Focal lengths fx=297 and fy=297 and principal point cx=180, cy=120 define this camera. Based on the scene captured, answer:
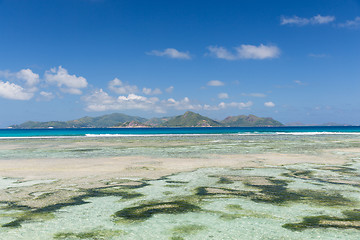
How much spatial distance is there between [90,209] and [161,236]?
3.56 metres

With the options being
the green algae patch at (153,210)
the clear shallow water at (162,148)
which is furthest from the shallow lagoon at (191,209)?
the clear shallow water at (162,148)

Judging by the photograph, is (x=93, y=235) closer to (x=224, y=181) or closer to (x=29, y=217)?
(x=29, y=217)

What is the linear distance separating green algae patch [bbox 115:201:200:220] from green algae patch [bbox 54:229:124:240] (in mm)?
1201

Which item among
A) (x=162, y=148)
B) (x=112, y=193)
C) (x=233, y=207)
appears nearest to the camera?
(x=233, y=207)

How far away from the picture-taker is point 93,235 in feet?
25.1

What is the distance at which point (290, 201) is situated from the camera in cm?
1080

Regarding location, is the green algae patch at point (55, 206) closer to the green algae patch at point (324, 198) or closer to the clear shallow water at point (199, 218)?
the clear shallow water at point (199, 218)

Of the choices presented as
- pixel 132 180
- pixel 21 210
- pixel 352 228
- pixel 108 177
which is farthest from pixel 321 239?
pixel 108 177

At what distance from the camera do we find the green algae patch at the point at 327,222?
805cm

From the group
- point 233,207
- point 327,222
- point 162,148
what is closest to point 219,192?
point 233,207

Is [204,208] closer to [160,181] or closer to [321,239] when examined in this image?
[321,239]

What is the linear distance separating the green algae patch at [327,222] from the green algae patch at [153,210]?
10.4ft

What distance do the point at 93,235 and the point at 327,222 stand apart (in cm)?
646

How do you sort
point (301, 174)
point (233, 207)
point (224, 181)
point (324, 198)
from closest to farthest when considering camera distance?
point (233, 207)
point (324, 198)
point (224, 181)
point (301, 174)
